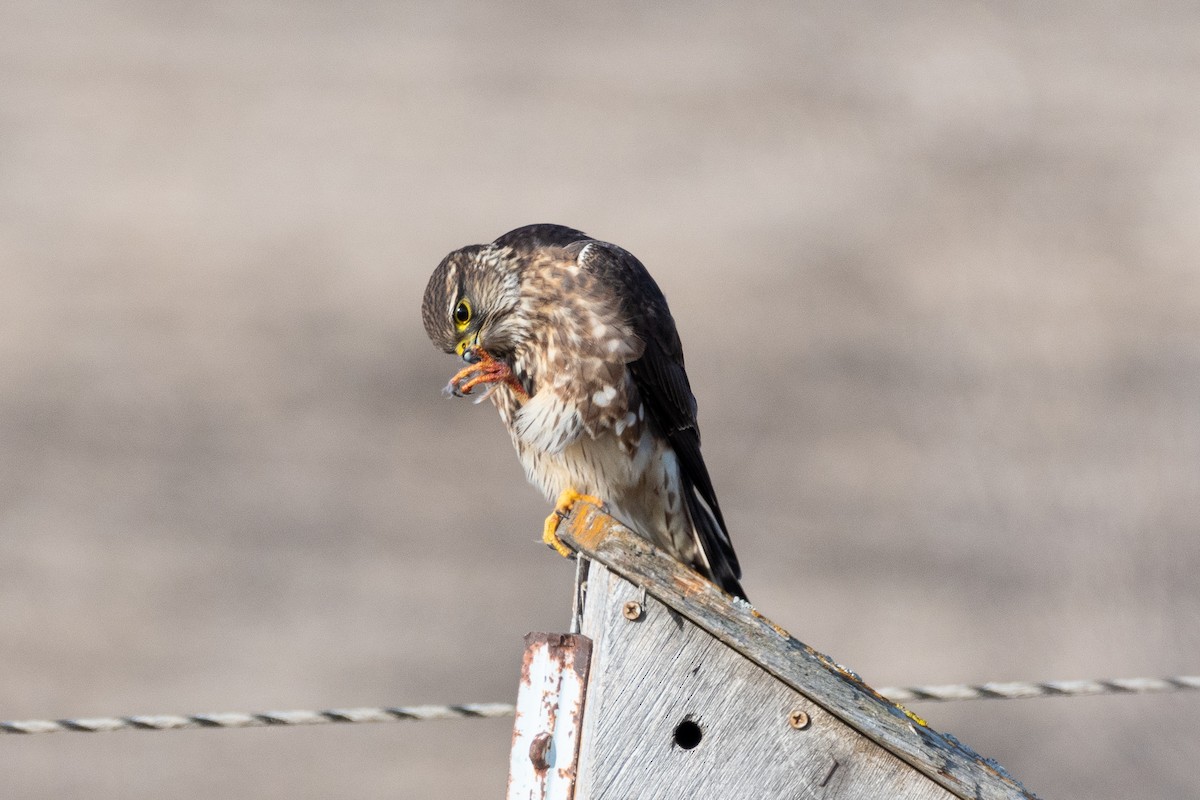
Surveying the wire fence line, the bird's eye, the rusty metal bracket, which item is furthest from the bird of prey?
the rusty metal bracket

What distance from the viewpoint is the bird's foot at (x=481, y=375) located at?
11.3ft

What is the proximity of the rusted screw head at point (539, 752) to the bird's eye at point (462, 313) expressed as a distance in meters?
1.58

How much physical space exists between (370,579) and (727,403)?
9.19 ft

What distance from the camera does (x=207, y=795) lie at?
757 centimetres

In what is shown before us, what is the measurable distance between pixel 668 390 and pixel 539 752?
1606 millimetres

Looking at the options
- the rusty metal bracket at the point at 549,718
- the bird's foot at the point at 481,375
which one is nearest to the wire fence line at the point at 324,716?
the rusty metal bracket at the point at 549,718

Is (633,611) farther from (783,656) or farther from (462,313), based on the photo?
(462,313)

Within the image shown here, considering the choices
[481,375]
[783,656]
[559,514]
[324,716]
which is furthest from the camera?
[481,375]

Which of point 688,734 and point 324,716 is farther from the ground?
point 688,734

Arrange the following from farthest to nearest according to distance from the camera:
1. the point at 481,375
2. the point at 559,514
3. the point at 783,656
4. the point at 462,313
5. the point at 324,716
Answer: the point at 462,313 < the point at 481,375 < the point at 559,514 < the point at 324,716 < the point at 783,656

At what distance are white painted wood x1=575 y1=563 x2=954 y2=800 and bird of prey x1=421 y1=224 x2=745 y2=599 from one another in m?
1.18

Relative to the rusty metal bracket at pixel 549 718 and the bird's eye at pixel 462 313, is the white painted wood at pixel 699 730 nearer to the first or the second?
the rusty metal bracket at pixel 549 718

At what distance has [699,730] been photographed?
94.2 inches

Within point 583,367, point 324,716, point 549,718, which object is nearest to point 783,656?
point 549,718
